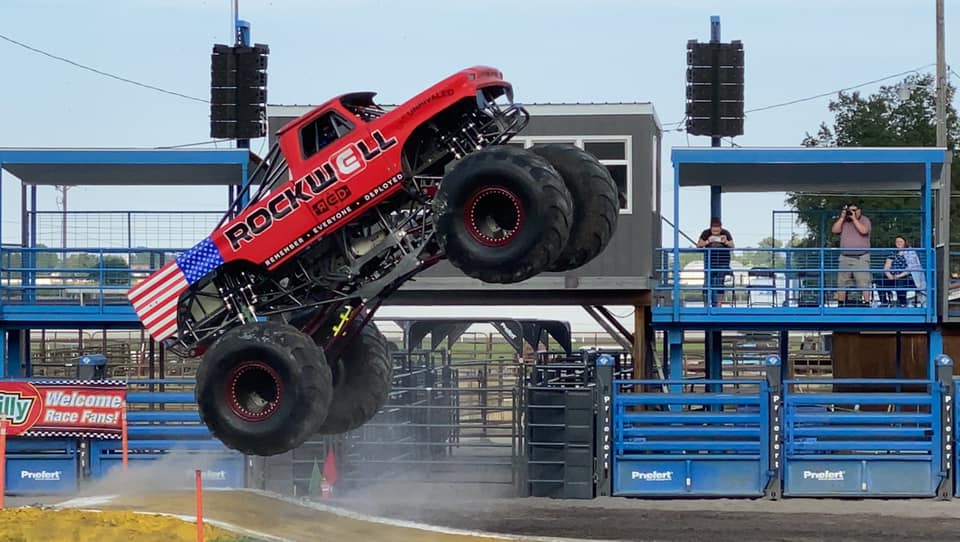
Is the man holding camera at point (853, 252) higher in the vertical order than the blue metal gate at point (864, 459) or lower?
higher

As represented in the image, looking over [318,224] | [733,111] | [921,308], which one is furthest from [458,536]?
[733,111]

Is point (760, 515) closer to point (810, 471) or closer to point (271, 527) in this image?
point (810, 471)

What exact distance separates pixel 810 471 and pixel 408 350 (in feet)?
21.2

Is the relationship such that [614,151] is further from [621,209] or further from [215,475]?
[215,475]

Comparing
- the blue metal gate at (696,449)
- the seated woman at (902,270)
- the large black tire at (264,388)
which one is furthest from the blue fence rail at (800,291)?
the large black tire at (264,388)

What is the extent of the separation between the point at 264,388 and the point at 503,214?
9.65ft

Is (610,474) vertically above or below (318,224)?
below

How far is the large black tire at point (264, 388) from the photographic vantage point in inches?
512

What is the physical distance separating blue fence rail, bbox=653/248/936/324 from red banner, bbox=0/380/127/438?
859 cm

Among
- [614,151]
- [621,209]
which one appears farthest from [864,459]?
[614,151]

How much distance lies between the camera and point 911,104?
155 feet

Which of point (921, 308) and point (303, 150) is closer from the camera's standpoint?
point (303, 150)

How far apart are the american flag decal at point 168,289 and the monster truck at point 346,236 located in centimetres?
1

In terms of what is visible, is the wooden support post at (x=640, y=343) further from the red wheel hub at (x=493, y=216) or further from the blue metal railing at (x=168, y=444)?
the red wheel hub at (x=493, y=216)
